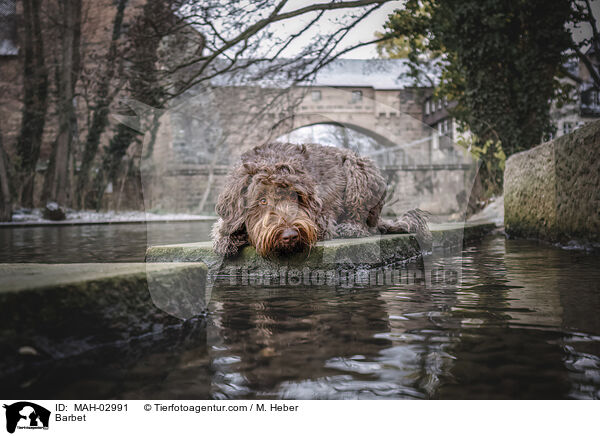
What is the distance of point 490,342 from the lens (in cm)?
204

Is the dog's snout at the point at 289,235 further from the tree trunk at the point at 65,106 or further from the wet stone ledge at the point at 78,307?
the tree trunk at the point at 65,106

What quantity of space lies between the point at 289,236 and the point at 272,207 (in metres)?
0.28

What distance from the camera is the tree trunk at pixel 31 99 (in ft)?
59.6

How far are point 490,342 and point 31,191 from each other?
22014mm

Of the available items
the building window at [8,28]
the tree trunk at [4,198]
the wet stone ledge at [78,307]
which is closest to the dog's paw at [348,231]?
the wet stone ledge at [78,307]

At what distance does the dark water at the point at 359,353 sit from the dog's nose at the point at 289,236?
472 millimetres

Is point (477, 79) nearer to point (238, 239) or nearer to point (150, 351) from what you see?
point (238, 239)

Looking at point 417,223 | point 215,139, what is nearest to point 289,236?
point 215,139

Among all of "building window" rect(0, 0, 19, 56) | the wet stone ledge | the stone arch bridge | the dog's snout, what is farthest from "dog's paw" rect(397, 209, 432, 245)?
"building window" rect(0, 0, 19, 56)

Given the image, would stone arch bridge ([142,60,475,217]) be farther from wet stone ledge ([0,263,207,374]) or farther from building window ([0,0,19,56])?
building window ([0,0,19,56])

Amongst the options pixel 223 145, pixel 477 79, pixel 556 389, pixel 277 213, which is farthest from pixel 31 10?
pixel 556 389

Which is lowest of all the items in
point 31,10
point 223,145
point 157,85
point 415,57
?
point 223,145

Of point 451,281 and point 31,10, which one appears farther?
point 31,10
